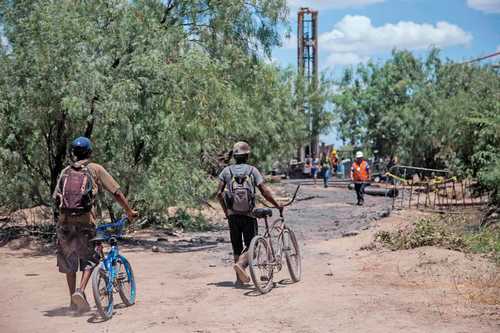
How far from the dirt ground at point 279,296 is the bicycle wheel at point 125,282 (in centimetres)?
15

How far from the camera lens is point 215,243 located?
15.5m

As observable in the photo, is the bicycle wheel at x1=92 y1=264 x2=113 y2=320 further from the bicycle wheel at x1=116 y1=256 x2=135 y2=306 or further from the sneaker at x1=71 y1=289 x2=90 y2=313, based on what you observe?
the bicycle wheel at x1=116 y1=256 x2=135 y2=306

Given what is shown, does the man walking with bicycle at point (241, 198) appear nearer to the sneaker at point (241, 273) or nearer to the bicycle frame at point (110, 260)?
the sneaker at point (241, 273)

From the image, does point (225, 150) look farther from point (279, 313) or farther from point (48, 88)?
point (279, 313)

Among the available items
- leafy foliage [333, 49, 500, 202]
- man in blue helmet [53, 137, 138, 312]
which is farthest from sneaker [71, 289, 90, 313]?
leafy foliage [333, 49, 500, 202]

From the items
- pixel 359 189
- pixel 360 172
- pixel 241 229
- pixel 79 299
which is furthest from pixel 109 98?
→ pixel 359 189

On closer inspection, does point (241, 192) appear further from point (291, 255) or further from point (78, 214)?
point (78, 214)

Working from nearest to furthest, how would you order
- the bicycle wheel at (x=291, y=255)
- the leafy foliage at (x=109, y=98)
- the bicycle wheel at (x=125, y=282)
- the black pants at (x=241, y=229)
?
the bicycle wheel at (x=125, y=282) < the black pants at (x=241, y=229) < the bicycle wheel at (x=291, y=255) < the leafy foliage at (x=109, y=98)

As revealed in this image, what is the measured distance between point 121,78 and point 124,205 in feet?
21.0

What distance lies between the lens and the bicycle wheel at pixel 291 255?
952 centimetres

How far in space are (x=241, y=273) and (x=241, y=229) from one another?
21.2 inches

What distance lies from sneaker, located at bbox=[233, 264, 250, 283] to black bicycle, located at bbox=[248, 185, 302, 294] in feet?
0.46

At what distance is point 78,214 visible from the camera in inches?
302

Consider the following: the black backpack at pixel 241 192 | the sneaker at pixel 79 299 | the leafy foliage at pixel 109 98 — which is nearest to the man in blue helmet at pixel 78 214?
the sneaker at pixel 79 299
